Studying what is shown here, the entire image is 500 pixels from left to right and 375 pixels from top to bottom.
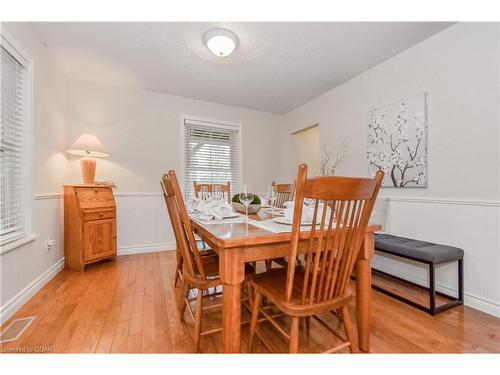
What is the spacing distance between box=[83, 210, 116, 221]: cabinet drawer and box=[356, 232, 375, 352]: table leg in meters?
2.81

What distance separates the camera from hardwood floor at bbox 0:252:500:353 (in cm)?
139

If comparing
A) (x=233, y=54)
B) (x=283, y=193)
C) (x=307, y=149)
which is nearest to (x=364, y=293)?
(x=283, y=193)

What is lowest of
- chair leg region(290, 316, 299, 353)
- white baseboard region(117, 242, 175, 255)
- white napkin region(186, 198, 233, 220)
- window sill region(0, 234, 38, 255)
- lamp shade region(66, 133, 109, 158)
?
white baseboard region(117, 242, 175, 255)

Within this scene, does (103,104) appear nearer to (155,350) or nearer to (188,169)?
(188,169)

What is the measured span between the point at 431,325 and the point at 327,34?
2494 millimetres

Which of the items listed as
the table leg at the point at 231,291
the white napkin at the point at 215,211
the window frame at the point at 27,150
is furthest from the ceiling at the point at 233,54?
the table leg at the point at 231,291

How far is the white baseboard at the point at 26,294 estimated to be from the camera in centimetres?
169

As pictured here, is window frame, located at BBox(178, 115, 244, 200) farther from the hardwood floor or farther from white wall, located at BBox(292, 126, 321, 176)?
the hardwood floor

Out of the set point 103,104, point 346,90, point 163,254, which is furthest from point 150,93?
point 346,90

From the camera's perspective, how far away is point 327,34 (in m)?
2.20

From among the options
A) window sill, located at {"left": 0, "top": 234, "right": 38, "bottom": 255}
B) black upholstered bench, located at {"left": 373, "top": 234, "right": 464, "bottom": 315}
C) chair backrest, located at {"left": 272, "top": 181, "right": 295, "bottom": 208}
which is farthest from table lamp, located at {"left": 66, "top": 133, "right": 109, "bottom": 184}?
black upholstered bench, located at {"left": 373, "top": 234, "right": 464, "bottom": 315}

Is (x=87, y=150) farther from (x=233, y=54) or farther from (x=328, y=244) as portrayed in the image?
(x=328, y=244)

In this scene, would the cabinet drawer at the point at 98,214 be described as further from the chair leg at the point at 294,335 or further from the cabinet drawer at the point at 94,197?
the chair leg at the point at 294,335

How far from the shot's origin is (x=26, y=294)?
6.39ft
